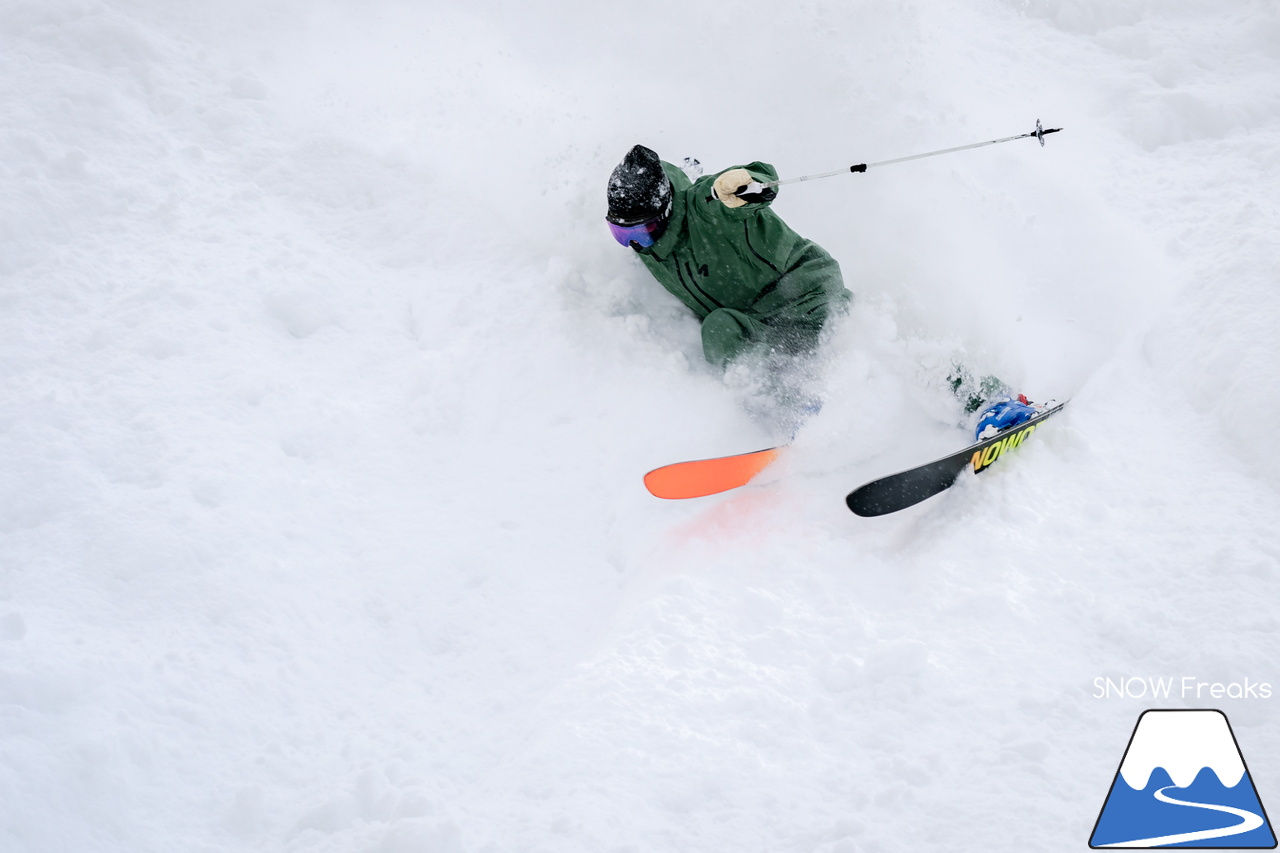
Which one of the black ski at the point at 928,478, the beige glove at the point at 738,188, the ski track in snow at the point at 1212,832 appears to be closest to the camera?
the ski track in snow at the point at 1212,832

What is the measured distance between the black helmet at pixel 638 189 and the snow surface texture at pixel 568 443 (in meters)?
0.54

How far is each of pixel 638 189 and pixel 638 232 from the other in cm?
19

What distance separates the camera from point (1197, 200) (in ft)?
16.0

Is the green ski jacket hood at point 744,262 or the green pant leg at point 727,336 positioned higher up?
the green ski jacket hood at point 744,262

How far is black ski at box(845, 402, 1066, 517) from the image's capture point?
127 inches

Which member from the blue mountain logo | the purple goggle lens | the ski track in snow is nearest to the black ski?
the blue mountain logo

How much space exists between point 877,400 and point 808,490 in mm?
615

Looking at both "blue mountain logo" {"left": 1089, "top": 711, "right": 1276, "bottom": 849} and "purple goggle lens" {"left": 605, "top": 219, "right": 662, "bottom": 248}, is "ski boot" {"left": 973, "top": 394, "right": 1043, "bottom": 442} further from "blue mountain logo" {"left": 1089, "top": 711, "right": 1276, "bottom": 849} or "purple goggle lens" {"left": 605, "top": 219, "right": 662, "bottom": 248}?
"purple goggle lens" {"left": 605, "top": 219, "right": 662, "bottom": 248}

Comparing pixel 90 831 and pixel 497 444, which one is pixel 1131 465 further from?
pixel 90 831

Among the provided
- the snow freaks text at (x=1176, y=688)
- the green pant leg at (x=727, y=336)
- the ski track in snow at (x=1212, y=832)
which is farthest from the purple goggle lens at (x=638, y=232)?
the ski track in snow at (x=1212, y=832)

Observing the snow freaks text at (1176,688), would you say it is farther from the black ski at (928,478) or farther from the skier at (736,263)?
the skier at (736,263)

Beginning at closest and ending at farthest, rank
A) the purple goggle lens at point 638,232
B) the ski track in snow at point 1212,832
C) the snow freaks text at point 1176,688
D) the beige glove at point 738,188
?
the ski track in snow at point 1212,832, the snow freaks text at point 1176,688, the beige glove at point 738,188, the purple goggle lens at point 638,232

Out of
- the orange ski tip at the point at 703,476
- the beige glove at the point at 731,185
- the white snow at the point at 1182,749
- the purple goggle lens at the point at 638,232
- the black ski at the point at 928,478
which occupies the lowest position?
the orange ski tip at the point at 703,476

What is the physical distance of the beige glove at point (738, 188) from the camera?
360cm
